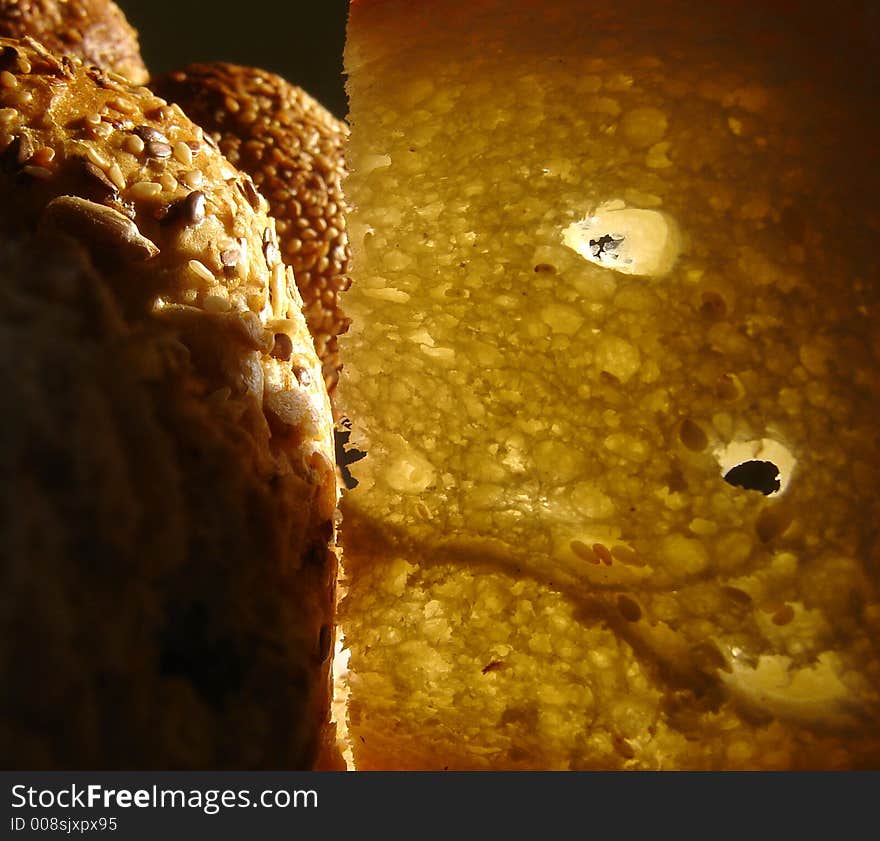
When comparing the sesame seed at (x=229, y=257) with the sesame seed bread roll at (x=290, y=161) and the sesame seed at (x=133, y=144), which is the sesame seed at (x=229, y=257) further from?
the sesame seed bread roll at (x=290, y=161)

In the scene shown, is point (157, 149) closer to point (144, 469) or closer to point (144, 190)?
point (144, 190)

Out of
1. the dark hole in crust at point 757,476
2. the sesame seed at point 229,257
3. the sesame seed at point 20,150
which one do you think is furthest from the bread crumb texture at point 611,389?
the sesame seed at point 20,150

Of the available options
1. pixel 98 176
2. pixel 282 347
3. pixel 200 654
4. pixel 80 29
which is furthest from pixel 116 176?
pixel 80 29

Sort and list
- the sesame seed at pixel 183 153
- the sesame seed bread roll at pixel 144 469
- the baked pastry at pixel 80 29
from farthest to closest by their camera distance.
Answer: the baked pastry at pixel 80 29
the sesame seed at pixel 183 153
the sesame seed bread roll at pixel 144 469
